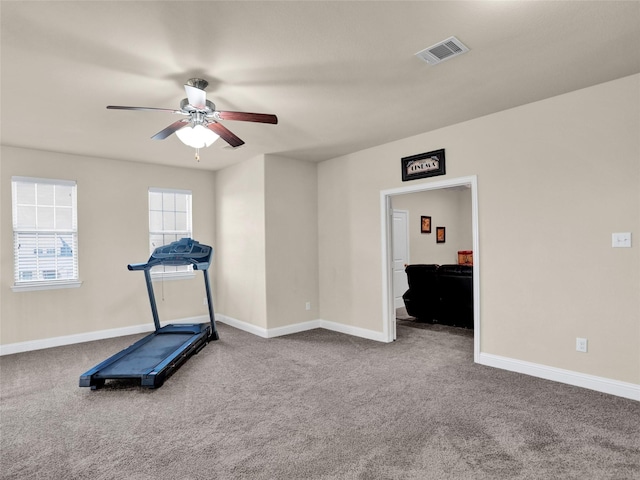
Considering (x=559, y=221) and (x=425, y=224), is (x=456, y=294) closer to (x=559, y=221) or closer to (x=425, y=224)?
(x=559, y=221)

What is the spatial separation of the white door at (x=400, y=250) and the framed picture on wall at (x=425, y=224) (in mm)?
512

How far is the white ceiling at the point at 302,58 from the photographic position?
2.09 metres

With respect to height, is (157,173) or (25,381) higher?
(157,173)

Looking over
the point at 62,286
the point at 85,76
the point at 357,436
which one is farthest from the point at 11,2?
the point at 62,286

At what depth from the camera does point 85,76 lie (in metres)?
2.79

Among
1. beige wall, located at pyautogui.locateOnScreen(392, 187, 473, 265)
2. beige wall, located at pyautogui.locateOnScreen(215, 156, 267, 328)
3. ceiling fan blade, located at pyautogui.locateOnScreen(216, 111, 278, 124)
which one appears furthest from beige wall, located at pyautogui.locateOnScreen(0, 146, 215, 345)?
beige wall, located at pyautogui.locateOnScreen(392, 187, 473, 265)

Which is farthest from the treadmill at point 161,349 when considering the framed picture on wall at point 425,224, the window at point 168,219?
the framed picture on wall at point 425,224

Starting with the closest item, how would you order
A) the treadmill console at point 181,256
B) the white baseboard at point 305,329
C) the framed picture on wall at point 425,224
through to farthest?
the treadmill console at point 181,256, the white baseboard at point 305,329, the framed picture on wall at point 425,224

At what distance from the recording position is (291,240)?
560 cm

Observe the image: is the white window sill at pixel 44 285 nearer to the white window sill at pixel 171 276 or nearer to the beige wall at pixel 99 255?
the beige wall at pixel 99 255

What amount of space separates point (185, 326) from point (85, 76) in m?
3.35

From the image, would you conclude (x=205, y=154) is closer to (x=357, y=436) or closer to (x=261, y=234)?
A: (x=261, y=234)

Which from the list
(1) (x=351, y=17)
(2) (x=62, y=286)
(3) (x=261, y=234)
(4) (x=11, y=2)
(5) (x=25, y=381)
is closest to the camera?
(4) (x=11, y=2)

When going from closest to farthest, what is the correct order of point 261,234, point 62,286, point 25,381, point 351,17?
point 351,17 → point 25,381 → point 62,286 → point 261,234
